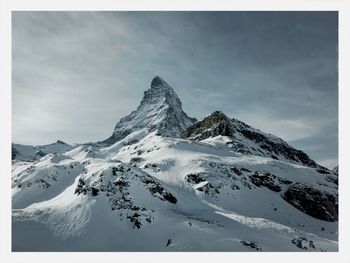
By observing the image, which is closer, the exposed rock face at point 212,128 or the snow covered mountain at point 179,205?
the snow covered mountain at point 179,205

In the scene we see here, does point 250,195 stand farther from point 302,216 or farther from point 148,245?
point 148,245

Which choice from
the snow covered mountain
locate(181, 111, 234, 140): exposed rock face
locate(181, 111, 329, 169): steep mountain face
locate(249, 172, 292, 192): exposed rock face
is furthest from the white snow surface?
locate(181, 111, 234, 140): exposed rock face

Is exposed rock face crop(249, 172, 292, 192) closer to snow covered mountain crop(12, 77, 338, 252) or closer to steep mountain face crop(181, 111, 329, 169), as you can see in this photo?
snow covered mountain crop(12, 77, 338, 252)

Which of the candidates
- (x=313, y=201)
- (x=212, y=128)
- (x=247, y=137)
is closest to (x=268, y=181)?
(x=313, y=201)

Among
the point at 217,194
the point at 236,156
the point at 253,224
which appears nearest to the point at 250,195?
the point at 217,194

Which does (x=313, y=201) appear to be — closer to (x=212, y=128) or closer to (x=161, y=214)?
(x=161, y=214)

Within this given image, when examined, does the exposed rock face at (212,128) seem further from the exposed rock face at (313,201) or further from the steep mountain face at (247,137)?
the exposed rock face at (313,201)

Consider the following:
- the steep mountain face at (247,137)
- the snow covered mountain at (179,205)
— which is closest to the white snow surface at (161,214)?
the snow covered mountain at (179,205)
